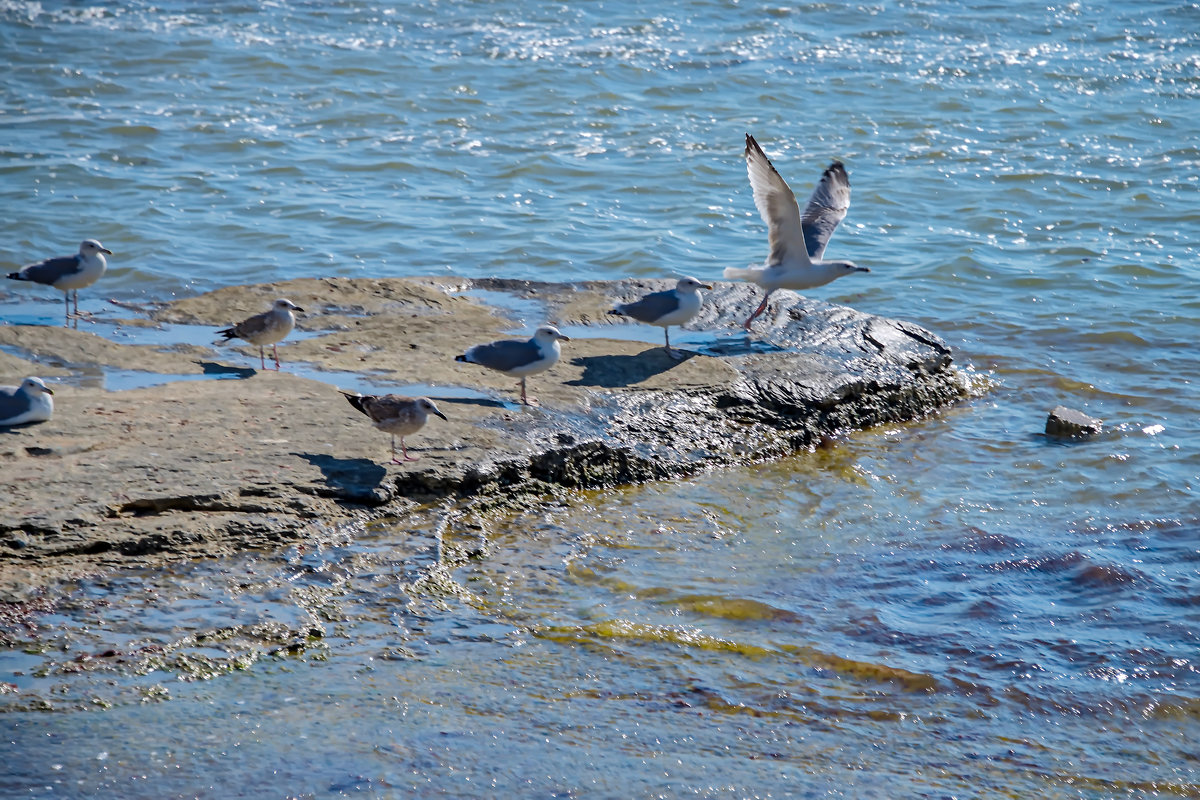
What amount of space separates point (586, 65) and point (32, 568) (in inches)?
613

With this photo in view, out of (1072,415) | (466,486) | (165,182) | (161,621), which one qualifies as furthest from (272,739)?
(165,182)

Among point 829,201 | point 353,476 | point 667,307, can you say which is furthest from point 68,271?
point 829,201

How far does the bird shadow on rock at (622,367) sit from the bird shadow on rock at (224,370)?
1.91m

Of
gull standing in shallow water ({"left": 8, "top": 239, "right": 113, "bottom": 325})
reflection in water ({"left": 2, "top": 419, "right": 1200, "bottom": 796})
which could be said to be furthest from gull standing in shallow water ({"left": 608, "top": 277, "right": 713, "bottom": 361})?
gull standing in shallow water ({"left": 8, "top": 239, "right": 113, "bottom": 325})

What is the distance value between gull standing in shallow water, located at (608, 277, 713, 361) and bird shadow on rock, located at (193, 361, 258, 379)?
2.49 metres

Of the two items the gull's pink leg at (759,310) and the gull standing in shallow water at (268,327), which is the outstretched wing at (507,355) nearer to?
the gull standing in shallow water at (268,327)

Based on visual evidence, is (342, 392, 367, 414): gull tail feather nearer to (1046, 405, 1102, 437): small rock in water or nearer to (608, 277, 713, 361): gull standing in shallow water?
(608, 277, 713, 361): gull standing in shallow water

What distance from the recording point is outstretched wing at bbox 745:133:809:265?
9438 mm

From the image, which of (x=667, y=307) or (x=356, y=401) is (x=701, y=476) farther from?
(x=356, y=401)

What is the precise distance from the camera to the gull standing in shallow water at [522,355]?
7168mm

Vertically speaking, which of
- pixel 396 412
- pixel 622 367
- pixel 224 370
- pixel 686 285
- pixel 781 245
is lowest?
pixel 224 370

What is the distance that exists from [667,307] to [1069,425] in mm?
2731

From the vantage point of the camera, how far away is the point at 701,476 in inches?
279

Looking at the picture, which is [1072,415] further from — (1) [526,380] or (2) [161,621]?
(2) [161,621]
